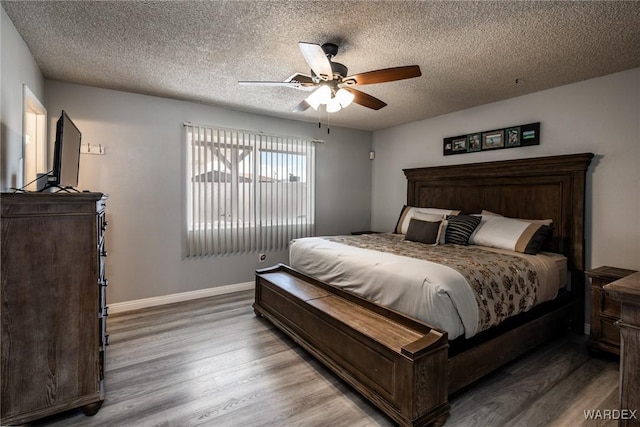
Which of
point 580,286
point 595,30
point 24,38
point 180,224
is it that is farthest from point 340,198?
point 24,38

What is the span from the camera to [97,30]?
2207 mm

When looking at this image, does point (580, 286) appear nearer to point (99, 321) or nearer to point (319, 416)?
point (319, 416)

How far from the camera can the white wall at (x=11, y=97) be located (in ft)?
6.44

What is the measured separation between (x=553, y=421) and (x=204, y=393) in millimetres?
2146

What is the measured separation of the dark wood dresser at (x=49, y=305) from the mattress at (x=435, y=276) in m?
1.79

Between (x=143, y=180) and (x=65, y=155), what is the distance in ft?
5.22

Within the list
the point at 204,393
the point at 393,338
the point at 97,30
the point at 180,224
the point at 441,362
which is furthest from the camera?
the point at 180,224

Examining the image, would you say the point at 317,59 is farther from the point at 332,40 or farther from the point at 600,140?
the point at 600,140

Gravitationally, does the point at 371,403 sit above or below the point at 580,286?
below

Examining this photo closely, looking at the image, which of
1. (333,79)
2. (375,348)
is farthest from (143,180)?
(375,348)

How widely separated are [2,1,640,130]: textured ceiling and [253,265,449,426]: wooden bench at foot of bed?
196 cm

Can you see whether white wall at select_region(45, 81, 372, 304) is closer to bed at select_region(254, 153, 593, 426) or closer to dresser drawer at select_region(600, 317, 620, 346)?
bed at select_region(254, 153, 593, 426)

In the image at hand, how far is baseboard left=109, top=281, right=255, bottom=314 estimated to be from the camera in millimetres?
3510

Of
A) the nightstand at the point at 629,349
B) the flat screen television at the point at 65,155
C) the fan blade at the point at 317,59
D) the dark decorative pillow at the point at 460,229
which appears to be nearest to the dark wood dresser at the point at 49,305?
the flat screen television at the point at 65,155
